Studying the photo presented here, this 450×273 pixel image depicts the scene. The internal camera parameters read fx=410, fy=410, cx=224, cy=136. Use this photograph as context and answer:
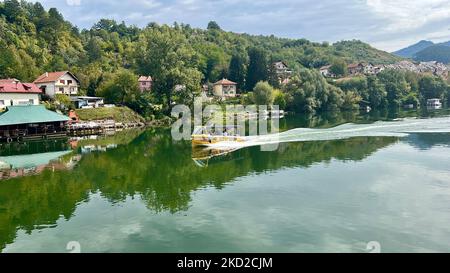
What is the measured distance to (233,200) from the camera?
55.0 feet

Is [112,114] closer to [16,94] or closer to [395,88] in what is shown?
[16,94]

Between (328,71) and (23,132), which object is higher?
(328,71)

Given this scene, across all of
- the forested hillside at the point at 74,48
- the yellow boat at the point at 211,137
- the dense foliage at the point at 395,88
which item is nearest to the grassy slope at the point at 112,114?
the forested hillside at the point at 74,48

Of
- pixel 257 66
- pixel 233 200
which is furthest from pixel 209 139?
pixel 257 66

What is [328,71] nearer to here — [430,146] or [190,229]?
[430,146]

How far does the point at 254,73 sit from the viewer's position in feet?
246

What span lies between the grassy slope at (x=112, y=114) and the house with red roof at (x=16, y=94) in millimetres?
4912

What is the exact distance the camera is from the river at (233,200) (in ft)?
41.1

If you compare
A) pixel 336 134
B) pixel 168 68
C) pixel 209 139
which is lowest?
pixel 336 134

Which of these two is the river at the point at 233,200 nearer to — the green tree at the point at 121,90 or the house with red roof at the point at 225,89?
the green tree at the point at 121,90

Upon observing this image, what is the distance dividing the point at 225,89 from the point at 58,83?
32.3 metres

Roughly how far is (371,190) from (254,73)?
194 feet

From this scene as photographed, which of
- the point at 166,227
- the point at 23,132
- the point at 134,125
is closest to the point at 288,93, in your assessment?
the point at 134,125
